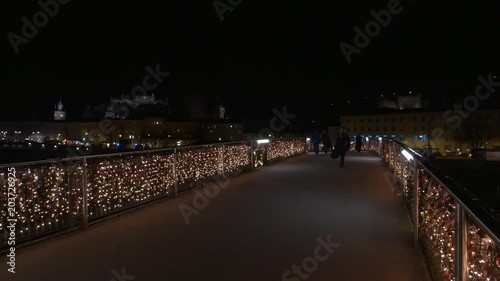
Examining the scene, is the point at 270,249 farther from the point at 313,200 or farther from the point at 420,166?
the point at 313,200

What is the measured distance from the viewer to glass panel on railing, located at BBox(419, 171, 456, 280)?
324cm

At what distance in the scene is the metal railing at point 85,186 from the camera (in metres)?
5.16

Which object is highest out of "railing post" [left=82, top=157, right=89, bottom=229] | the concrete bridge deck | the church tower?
the church tower

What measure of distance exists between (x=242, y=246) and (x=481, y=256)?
3.17 m

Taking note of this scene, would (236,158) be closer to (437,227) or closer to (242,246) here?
(242,246)

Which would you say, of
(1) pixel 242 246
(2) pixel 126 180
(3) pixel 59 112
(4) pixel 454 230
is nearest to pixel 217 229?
(1) pixel 242 246

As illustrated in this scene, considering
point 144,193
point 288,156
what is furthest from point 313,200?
point 288,156

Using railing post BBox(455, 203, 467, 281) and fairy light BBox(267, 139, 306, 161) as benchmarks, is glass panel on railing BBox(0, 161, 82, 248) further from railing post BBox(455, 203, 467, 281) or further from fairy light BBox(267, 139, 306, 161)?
fairy light BBox(267, 139, 306, 161)

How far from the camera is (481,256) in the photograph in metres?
2.39

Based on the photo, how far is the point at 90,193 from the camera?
639cm

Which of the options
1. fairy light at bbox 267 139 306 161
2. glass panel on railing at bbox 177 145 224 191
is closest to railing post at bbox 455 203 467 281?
glass panel on railing at bbox 177 145 224 191

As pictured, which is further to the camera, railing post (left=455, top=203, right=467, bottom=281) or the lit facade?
the lit facade

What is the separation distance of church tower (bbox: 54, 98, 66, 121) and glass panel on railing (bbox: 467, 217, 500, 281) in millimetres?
119458

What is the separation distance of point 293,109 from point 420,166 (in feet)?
269
